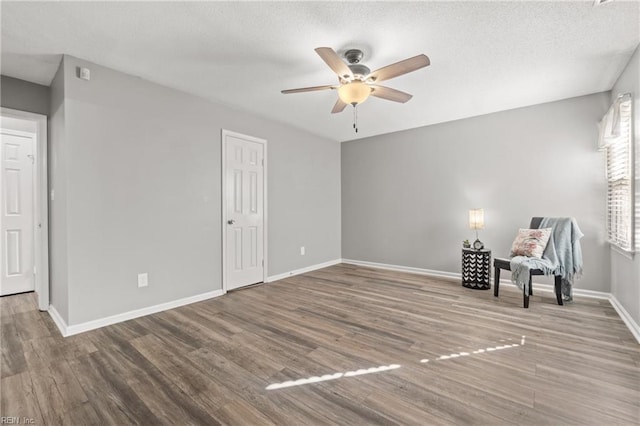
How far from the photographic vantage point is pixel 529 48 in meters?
2.39

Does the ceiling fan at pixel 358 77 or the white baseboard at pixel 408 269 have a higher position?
the ceiling fan at pixel 358 77

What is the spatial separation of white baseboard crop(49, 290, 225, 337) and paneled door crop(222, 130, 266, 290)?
0.51 metres

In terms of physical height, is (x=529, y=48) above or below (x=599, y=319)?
above

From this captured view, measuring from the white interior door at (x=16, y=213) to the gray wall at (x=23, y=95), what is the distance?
138 centimetres

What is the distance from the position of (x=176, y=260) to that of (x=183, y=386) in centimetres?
177

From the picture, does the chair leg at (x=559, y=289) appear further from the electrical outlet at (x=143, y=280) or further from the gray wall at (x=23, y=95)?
the gray wall at (x=23, y=95)

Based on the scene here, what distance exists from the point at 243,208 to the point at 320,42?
2.43 m

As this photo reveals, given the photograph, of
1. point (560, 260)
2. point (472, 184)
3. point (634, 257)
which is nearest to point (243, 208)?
point (472, 184)

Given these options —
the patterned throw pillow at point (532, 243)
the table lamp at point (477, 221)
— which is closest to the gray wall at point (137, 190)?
the table lamp at point (477, 221)

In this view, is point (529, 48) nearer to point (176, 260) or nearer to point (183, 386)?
point (183, 386)

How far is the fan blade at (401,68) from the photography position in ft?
6.65

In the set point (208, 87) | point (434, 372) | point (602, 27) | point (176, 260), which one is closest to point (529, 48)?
point (602, 27)

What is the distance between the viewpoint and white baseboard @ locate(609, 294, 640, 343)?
93.5 inches

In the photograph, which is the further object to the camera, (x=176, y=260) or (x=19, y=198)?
(x=19, y=198)
